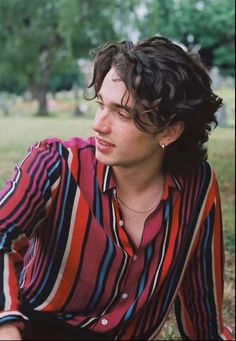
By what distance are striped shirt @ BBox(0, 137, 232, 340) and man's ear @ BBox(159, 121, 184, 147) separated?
0.26 ft

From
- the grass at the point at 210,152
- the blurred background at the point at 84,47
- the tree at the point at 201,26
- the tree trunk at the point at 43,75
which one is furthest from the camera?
the tree trunk at the point at 43,75

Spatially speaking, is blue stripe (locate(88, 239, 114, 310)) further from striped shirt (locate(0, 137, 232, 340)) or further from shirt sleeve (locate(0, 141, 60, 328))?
shirt sleeve (locate(0, 141, 60, 328))

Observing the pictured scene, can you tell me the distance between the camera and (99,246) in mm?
1037


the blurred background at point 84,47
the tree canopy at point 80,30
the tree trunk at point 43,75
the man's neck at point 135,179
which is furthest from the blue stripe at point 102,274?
the tree trunk at point 43,75

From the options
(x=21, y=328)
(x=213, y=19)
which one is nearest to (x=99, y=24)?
(x=213, y=19)

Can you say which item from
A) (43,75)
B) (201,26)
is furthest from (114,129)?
(43,75)

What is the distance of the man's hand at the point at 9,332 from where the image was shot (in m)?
0.78

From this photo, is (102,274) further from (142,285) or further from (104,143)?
(104,143)

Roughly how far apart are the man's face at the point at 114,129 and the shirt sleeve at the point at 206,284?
0.22m

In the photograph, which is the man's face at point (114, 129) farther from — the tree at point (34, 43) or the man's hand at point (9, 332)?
the tree at point (34, 43)

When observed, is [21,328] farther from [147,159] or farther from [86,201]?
[147,159]

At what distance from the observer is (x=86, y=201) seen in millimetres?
1058

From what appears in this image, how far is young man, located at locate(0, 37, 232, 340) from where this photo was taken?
1.01 metres

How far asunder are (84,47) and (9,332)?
4.36 m
